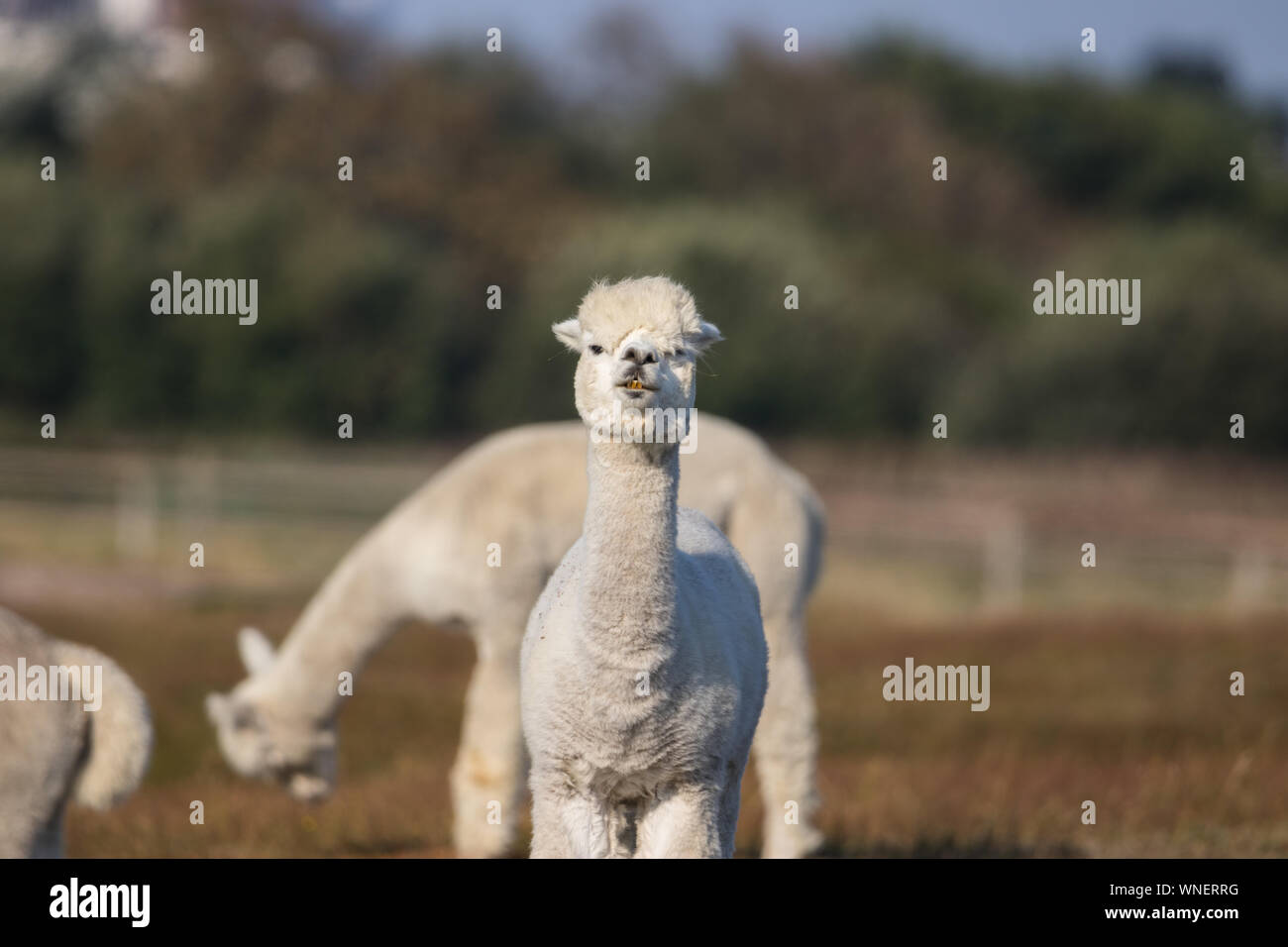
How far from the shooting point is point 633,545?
15.8 feet

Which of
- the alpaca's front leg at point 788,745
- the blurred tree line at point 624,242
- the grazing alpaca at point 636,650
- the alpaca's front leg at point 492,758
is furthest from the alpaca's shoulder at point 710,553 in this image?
the blurred tree line at point 624,242

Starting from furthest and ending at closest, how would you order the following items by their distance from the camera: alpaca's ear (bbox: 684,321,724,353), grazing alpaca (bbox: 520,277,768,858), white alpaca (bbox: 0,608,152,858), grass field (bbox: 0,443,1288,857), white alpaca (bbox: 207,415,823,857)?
grass field (bbox: 0,443,1288,857)
white alpaca (bbox: 207,415,823,857)
white alpaca (bbox: 0,608,152,858)
alpaca's ear (bbox: 684,321,724,353)
grazing alpaca (bbox: 520,277,768,858)

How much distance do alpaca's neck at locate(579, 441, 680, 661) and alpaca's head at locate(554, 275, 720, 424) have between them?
151mm

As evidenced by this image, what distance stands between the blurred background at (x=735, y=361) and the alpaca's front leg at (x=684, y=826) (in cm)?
135

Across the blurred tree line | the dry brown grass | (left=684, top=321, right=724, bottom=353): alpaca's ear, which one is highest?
the blurred tree line

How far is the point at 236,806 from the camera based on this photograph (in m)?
9.50

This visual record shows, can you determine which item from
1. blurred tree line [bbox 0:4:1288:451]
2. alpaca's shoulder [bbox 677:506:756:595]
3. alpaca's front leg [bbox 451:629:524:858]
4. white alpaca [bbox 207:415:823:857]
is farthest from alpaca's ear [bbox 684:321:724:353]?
blurred tree line [bbox 0:4:1288:451]

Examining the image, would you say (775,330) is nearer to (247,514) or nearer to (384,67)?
(247,514)

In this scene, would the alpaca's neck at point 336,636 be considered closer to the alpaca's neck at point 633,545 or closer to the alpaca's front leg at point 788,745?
the alpaca's front leg at point 788,745

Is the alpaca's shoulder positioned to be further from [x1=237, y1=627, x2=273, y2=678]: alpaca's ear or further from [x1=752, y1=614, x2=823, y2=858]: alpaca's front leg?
[x1=237, y1=627, x2=273, y2=678]: alpaca's ear

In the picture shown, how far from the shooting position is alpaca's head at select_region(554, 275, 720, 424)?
4605 millimetres

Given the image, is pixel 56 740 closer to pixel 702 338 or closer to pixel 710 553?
pixel 710 553
